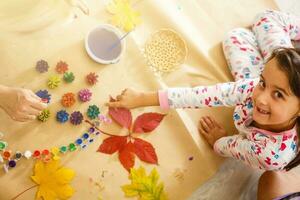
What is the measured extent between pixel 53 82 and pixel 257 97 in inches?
22.6

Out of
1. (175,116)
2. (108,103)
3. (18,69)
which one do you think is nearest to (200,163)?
(175,116)

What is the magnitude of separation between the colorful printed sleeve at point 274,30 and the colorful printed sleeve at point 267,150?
0.36 m

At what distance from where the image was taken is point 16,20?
115 centimetres

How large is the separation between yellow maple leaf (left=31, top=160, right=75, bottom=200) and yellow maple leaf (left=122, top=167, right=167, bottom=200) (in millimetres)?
167

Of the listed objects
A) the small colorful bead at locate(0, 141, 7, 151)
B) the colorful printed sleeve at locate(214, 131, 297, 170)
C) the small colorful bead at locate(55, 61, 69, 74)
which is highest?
the small colorful bead at locate(55, 61, 69, 74)

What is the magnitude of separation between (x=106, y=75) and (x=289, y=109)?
1.83ft

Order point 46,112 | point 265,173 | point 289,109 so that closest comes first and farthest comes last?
point 289,109, point 46,112, point 265,173

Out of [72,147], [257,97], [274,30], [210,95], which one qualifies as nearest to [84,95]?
[72,147]

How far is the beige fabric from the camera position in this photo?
108 cm

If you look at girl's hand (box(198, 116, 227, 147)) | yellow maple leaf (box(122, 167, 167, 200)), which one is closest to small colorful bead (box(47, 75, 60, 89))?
yellow maple leaf (box(122, 167, 167, 200))

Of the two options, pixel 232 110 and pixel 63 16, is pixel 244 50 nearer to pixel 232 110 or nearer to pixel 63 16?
pixel 232 110

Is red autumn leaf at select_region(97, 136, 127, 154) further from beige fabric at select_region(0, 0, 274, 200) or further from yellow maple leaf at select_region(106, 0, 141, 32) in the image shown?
yellow maple leaf at select_region(106, 0, 141, 32)

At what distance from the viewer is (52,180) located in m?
1.03

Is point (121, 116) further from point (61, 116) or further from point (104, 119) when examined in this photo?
point (61, 116)
